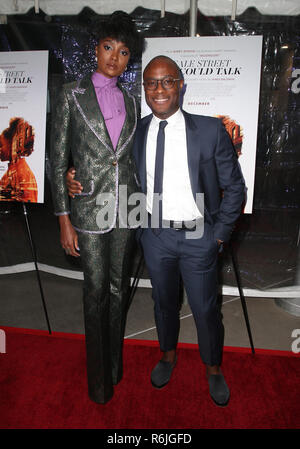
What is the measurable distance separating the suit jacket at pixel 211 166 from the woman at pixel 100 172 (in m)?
0.08

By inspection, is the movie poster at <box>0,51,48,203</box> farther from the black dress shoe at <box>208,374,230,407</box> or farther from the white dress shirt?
the black dress shoe at <box>208,374,230,407</box>

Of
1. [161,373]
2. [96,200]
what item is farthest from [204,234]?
[161,373]

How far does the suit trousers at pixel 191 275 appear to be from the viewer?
170cm

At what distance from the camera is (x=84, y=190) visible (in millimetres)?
1588

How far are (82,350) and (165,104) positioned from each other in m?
1.73

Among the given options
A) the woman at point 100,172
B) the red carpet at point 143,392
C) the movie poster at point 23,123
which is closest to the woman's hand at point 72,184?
the woman at point 100,172

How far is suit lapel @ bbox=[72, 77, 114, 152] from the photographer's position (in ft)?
4.94

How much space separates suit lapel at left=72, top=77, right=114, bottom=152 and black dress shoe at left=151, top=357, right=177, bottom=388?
1.38 m

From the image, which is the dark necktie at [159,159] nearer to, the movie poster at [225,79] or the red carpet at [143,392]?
the movie poster at [225,79]

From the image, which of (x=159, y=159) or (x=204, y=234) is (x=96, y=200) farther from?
(x=204, y=234)

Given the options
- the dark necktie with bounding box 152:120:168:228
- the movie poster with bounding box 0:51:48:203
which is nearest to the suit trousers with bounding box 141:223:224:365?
the dark necktie with bounding box 152:120:168:228

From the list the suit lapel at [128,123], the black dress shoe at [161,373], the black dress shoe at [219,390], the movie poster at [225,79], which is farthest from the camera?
the movie poster at [225,79]

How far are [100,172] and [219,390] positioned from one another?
1.38 meters

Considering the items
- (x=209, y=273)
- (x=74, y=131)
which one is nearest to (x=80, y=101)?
(x=74, y=131)
